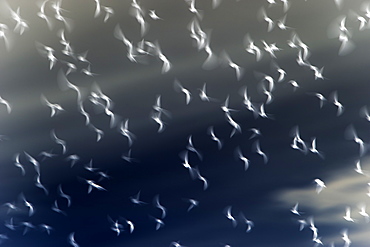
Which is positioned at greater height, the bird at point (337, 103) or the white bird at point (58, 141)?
the bird at point (337, 103)

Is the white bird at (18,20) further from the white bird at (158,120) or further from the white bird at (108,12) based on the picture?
the white bird at (158,120)

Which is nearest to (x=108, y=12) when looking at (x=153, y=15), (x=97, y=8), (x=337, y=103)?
(x=97, y=8)

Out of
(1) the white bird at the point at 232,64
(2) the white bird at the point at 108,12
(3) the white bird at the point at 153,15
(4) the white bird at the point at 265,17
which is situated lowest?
(1) the white bird at the point at 232,64

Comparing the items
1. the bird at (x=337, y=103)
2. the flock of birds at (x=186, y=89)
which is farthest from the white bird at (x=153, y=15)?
the bird at (x=337, y=103)

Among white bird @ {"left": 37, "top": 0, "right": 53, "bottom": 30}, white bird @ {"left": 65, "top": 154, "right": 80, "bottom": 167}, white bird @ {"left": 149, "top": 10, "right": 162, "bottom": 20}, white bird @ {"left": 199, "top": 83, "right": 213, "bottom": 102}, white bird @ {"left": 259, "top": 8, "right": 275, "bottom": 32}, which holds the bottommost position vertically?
white bird @ {"left": 65, "top": 154, "right": 80, "bottom": 167}

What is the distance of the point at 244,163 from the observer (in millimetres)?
2215

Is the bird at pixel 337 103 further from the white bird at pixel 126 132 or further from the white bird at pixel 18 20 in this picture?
the white bird at pixel 18 20

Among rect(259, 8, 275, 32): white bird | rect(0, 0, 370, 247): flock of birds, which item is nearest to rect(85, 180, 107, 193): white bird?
rect(0, 0, 370, 247): flock of birds

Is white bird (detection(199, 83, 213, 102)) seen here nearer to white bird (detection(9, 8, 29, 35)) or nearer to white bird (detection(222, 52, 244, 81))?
white bird (detection(222, 52, 244, 81))

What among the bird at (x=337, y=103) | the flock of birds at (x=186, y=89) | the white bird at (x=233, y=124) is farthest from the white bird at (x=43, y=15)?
the bird at (x=337, y=103)

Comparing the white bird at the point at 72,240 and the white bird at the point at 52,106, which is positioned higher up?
the white bird at the point at 52,106

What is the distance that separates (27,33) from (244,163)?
0.88 metres

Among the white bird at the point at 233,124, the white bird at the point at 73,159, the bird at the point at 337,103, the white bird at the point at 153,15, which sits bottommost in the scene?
the white bird at the point at 73,159

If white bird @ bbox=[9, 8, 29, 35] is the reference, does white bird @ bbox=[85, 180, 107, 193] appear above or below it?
below
